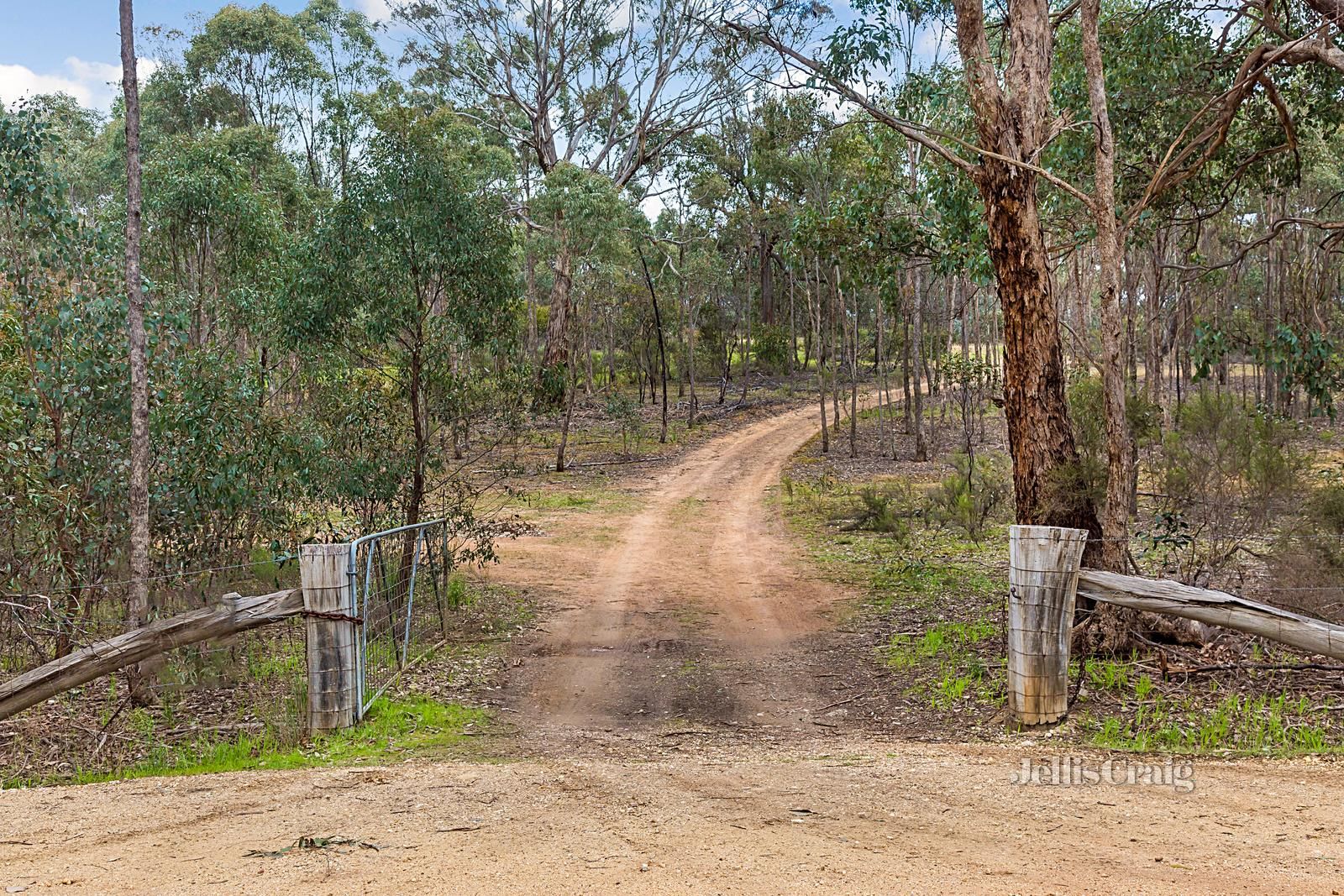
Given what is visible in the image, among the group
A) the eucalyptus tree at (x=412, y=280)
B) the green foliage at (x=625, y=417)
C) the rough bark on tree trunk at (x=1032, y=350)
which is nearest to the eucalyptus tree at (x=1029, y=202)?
the rough bark on tree trunk at (x=1032, y=350)

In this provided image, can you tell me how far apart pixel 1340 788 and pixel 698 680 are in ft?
15.6

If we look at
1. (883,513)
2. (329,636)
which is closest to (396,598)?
(329,636)

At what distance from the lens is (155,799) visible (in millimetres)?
4906

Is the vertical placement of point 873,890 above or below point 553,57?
below

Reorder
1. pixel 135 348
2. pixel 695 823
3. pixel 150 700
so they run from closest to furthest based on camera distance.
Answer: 1. pixel 695 823
2. pixel 135 348
3. pixel 150 700

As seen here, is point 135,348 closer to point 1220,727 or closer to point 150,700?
point 150,700

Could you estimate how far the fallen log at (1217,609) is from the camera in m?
5.25

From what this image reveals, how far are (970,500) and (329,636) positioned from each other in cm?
1089

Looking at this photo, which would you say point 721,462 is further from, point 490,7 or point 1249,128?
point 490,7

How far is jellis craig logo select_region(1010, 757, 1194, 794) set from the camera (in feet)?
16.0

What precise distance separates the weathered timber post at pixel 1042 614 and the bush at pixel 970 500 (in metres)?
8.26

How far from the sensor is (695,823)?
171 inches

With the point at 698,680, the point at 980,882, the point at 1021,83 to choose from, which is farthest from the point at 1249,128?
the point at 980,882

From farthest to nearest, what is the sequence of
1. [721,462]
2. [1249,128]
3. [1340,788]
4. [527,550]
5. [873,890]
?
[721,462], [527,550], [1249,128], [1340,788], [873,890]
